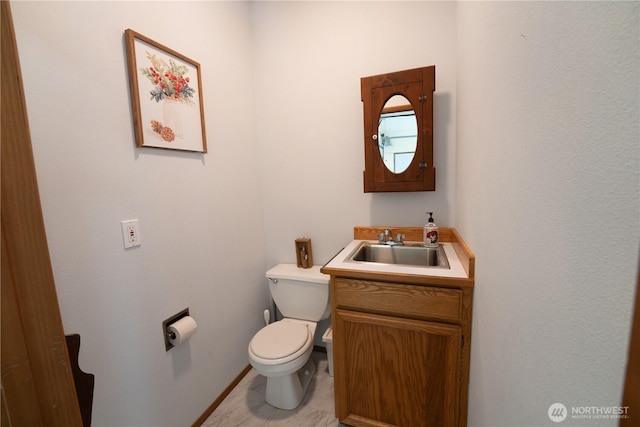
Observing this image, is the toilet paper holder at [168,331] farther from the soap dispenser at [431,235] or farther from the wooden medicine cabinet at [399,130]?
the soap dispenser at [431,235]

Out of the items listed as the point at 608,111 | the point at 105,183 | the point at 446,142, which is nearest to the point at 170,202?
the point at 105,183

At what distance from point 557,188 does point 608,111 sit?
0.48ft

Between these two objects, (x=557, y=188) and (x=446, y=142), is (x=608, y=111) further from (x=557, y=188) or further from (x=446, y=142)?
(x=446, y=142)

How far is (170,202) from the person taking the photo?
1.22 m

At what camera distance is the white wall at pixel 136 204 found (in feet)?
2.72

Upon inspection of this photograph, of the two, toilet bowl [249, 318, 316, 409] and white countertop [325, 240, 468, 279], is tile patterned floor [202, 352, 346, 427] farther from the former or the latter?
white countertop [325, 240, 468, 279]

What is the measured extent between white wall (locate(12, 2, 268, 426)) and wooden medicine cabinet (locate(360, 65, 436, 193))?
2.89ft

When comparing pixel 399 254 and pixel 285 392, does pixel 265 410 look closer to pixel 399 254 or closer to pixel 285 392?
pixel 285 392

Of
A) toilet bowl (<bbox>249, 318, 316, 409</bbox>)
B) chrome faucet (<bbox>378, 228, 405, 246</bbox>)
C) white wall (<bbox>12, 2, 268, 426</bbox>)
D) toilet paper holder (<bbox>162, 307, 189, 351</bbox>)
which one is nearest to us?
white wall (<bbox>12, 2, 268, 426</bbox>)

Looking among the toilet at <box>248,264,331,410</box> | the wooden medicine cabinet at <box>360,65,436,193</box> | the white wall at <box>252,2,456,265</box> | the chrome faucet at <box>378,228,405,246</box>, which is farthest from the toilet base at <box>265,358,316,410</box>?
the wooden medicine cabinet at <box>360,65,436,193</box>

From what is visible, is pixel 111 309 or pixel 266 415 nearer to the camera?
pixel 111 309

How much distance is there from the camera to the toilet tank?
163 centimetres

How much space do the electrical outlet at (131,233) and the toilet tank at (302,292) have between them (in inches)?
33.3

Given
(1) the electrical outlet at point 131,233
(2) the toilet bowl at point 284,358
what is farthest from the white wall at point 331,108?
(1) the electrical outlet at point 131,233
